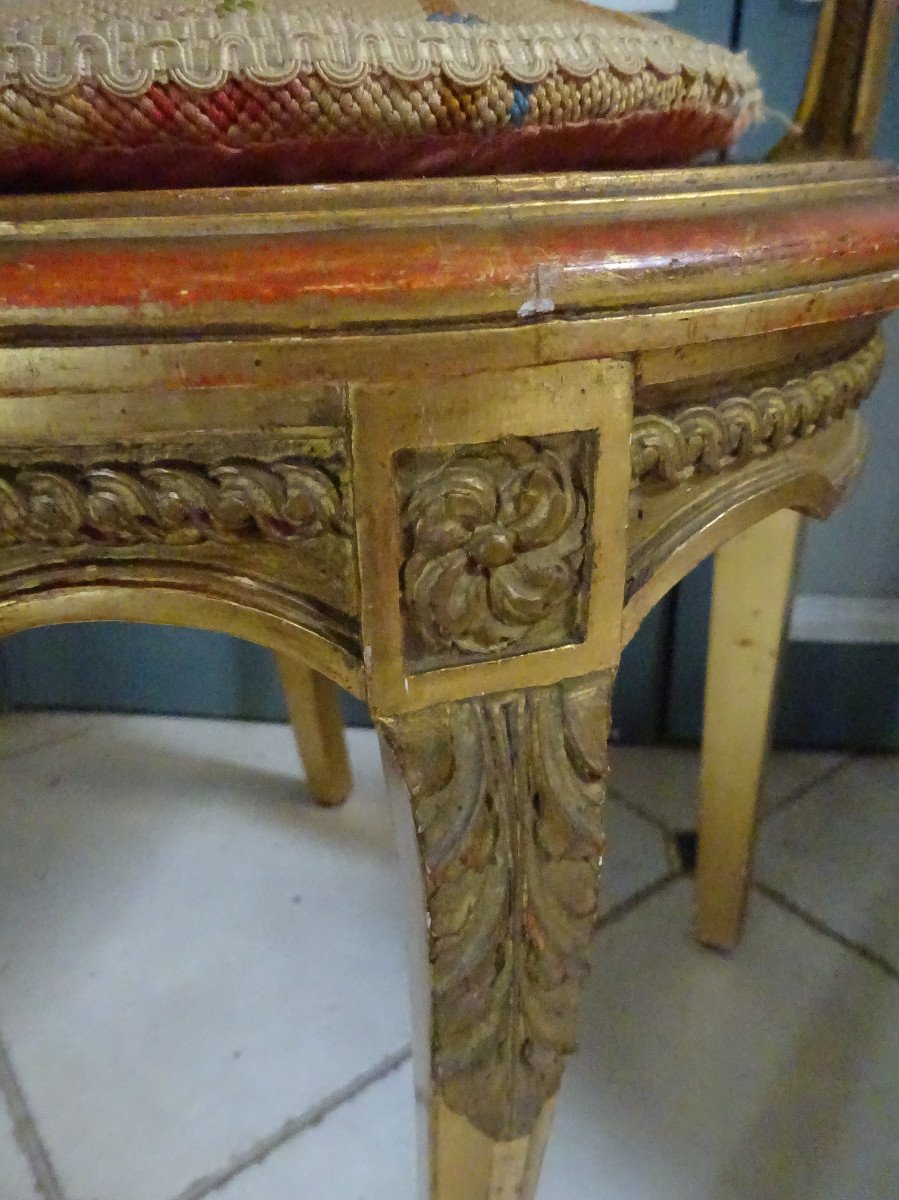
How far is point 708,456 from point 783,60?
567 mm

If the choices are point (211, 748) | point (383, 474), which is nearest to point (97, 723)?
point (211, 748)

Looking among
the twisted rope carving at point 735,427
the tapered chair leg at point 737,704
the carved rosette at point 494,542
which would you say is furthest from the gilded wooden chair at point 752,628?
the carved rosette at point 494,542

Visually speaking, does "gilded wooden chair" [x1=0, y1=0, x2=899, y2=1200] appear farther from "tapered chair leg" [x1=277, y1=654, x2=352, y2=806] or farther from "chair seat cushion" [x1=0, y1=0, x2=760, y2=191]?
"tapered chair leg" [x1=277, y1=654, x2=352, y2=806]

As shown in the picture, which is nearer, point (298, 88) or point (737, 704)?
point (298, 88)

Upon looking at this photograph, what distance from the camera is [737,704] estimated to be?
0.62 meters

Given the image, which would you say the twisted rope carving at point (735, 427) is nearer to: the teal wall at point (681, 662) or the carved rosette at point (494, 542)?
the carved rosette at point (494, 542)

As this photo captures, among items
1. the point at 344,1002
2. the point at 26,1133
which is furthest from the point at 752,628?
the point at 26,1133

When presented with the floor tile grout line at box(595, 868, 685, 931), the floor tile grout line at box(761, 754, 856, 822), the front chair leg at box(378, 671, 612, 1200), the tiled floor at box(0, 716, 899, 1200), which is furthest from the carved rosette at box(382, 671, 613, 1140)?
the floor tile grout line at box(761, 754, 856, 822)

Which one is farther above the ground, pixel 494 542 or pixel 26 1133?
pixel 494 542

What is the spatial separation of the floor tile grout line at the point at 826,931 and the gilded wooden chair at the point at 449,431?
0.45m

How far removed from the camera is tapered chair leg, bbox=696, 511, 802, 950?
1.86 feet

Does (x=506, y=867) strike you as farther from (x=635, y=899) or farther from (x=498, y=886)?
(x=635, y=899)

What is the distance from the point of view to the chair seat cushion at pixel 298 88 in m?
0.24

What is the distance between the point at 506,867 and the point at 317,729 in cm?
52
